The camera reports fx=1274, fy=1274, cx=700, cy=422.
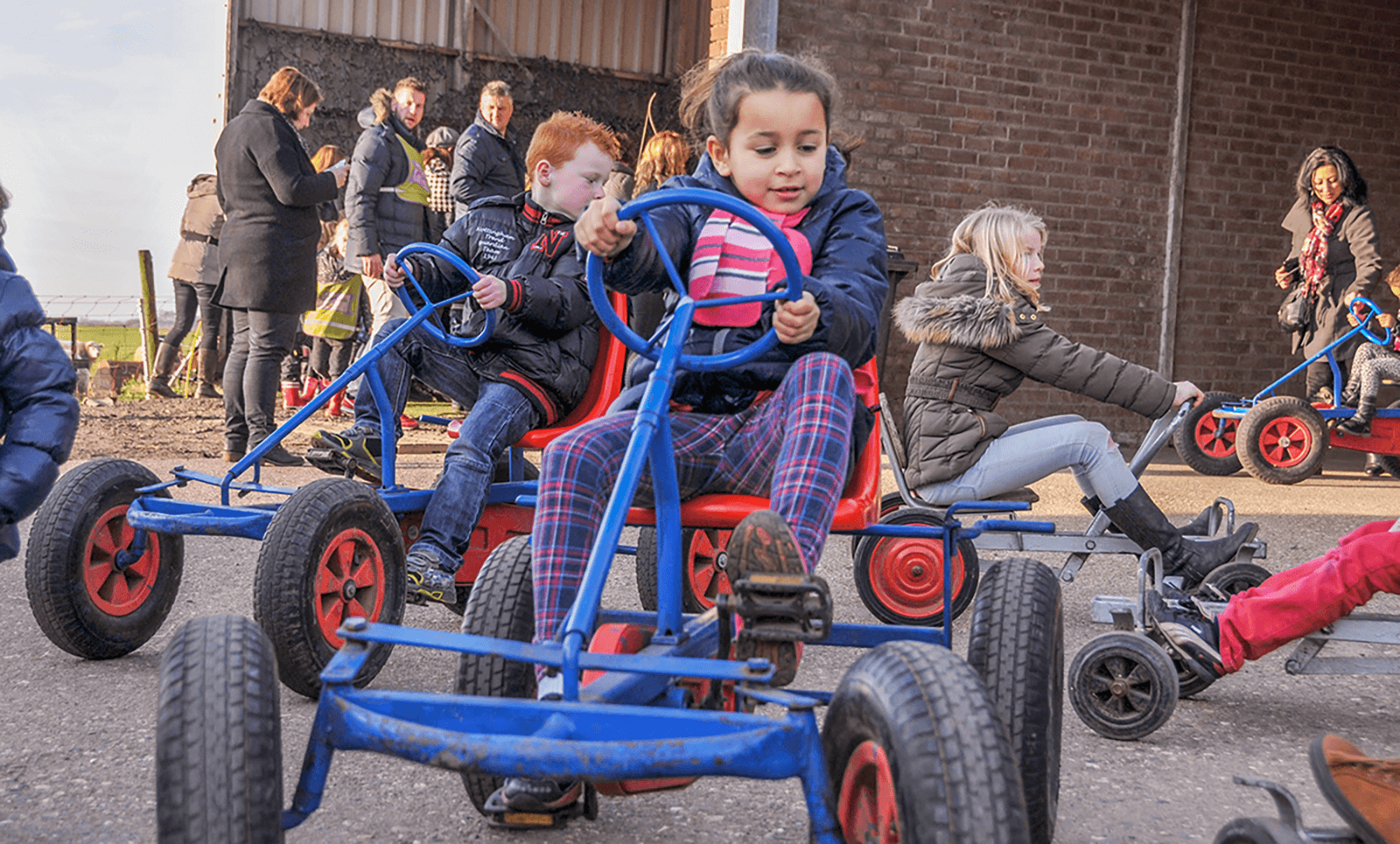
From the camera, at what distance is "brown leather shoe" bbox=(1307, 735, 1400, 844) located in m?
1.77

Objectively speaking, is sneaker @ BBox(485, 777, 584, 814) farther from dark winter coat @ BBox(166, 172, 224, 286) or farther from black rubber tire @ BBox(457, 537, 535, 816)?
dark winter coat @ BBox(166, 172, 224, 286)

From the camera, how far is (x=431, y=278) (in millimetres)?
3926

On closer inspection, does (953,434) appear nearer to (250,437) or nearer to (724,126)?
(724,126)

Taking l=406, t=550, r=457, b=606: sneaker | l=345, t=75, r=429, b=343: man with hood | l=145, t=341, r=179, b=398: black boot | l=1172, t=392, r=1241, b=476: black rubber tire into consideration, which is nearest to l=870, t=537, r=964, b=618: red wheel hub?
l=406, t=550, r=457, b=606: sneaker

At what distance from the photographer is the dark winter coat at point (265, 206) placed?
5.82m

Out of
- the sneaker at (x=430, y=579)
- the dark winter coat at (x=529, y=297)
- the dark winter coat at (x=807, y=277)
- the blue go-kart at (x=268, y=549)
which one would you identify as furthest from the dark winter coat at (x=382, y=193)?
the dark winter coat at (x=807, y=277)

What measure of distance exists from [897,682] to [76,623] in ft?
7.83

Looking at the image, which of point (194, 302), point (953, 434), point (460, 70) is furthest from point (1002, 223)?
point (460, 70)

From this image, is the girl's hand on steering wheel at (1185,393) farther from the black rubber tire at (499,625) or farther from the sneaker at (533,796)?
the sneaker at (533,796)

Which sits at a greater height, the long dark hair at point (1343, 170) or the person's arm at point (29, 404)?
the long dark hair at point (1343, 170)

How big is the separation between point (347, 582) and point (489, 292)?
99 centimetres

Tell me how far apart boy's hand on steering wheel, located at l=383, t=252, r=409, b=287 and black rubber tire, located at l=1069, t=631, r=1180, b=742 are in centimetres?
213

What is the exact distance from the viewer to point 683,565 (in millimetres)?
3670

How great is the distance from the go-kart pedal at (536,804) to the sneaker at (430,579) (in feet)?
3.88
